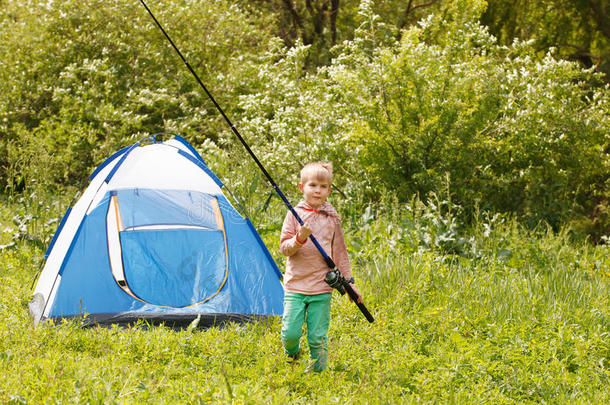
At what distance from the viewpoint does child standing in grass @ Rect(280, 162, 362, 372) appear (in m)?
3.52

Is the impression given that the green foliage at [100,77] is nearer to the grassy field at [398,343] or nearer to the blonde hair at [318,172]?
the grassy field at [398,343]

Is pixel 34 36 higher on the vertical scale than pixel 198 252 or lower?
higher

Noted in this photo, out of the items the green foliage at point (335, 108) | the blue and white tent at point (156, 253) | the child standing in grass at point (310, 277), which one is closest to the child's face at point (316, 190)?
the child standing in grass at point (310, 277)

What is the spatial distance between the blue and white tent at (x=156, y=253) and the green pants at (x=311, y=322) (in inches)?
42.1

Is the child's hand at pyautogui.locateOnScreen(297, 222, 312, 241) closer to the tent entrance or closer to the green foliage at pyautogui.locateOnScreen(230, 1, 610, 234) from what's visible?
the tent entrance

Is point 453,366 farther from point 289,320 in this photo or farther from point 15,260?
point 15,260

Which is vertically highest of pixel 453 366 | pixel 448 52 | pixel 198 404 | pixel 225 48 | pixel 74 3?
pixel 74 3

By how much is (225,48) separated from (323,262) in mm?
8269

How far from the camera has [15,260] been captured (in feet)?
18.9

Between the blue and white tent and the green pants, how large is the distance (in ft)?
3.51

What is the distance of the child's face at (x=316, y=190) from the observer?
3.55 m

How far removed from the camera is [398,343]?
4160mm

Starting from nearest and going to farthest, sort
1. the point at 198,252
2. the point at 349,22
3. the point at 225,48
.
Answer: the point at 198,252 < the point at 225,48 < the point at 349,22

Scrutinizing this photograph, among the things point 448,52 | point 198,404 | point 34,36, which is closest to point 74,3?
point 34,36
